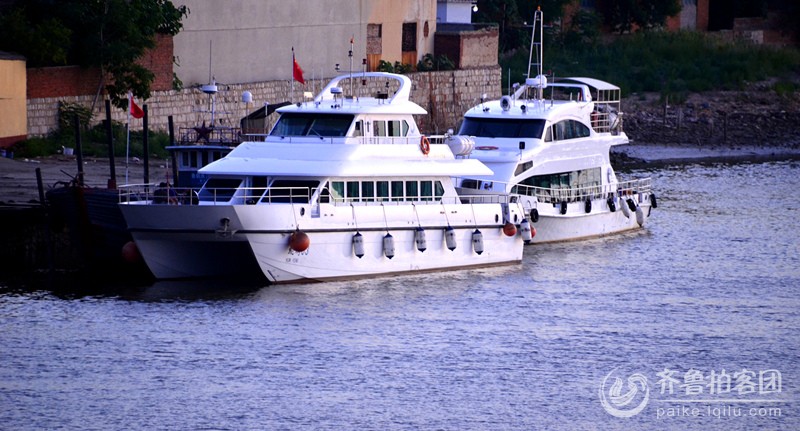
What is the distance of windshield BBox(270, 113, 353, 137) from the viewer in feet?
117

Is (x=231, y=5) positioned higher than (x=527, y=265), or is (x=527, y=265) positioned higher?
(x=231, y=5)

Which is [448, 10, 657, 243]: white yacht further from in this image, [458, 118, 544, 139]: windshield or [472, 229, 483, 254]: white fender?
[472, 229, 483, 254]: white fender

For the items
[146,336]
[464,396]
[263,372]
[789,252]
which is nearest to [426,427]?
[464,396]

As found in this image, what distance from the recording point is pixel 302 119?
35.9m

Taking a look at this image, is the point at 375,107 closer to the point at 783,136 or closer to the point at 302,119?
the point at 302,119

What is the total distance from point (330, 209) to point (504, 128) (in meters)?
9.93

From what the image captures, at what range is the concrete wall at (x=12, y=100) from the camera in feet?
153

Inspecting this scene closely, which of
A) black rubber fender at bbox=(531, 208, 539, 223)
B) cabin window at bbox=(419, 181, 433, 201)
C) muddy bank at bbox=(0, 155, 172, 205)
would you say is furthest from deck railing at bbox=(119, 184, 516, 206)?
muddy bank at bbox=(0, 155, 172, 205)

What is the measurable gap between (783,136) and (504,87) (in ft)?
41.9

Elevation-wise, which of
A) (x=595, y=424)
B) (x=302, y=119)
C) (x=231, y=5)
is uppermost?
(x=231, y=5)

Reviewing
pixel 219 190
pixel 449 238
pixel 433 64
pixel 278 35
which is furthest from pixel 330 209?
pixel 433 64

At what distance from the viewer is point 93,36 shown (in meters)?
50.3

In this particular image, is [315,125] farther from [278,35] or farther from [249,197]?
[278,35]

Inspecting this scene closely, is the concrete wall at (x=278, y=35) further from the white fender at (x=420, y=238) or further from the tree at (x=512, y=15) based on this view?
the white fender at (x=420, y=238)
